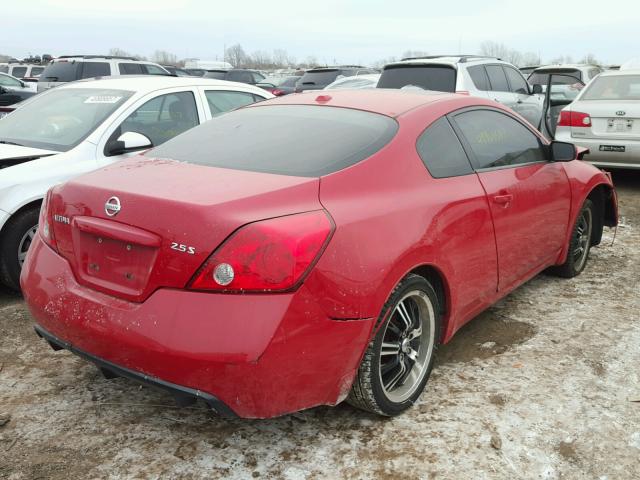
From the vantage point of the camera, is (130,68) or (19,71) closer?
(130,68)

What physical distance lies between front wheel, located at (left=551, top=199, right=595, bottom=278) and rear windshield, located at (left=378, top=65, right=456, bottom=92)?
406cm

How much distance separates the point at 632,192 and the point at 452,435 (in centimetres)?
663

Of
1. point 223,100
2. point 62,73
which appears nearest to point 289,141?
point 223,100

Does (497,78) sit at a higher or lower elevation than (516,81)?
higher

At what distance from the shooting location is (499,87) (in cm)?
984

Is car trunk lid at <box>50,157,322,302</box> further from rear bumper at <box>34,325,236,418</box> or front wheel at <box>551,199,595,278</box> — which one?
front wheel at <box>551,199,595,278</box>

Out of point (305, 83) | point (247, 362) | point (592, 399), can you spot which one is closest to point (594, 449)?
point (592, 399)

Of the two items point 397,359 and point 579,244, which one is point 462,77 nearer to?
point 579,244

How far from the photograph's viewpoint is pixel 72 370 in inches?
135

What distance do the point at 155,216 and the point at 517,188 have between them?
2274 millimetres

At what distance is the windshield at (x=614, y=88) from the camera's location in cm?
828

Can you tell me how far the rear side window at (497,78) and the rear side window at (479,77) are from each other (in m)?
0.20

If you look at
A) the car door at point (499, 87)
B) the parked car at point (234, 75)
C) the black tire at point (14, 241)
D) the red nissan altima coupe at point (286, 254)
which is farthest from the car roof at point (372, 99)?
the parked car at point (234, 75)

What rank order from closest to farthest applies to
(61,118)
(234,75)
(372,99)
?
(372,99) → (61,118) → (234,75)
